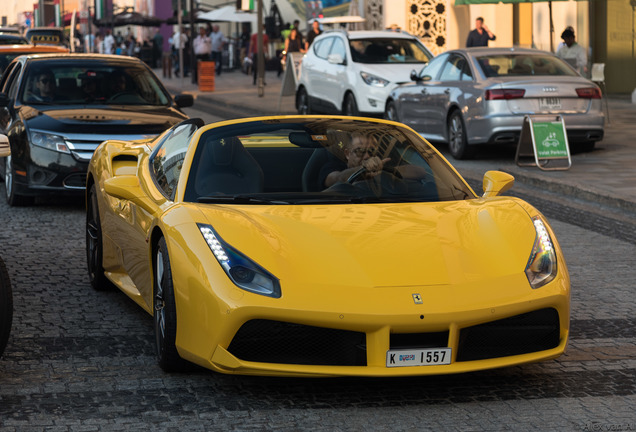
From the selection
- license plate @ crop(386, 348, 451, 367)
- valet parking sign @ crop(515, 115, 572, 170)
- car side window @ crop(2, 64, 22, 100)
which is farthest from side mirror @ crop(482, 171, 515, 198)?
valet parking sign @ crop(515, 115, 572, 170)

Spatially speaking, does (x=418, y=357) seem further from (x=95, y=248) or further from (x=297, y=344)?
(x=95, y=248)

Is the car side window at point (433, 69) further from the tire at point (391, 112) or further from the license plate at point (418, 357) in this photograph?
the license plate at point (418, 357)

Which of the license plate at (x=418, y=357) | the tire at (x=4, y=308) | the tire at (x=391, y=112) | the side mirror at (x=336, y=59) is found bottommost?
the license plate at (x=418, y=357)

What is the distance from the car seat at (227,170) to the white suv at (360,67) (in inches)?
570

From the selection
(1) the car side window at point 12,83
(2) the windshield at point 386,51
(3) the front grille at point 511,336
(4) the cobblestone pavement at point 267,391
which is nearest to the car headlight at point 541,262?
(3) the front grille at point 511,336

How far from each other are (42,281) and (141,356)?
228 centimetres

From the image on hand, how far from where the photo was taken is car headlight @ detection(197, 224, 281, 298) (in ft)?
17.4

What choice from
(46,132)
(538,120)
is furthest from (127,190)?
(538,120)

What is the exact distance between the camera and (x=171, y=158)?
6.91 m

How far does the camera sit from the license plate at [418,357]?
17.0 ft

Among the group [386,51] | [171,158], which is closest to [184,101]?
[171,158]

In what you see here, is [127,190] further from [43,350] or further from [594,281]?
[594,281]

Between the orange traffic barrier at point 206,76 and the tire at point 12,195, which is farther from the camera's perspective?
the orange traffic barrier at point 206,76

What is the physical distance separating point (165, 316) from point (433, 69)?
524 inches
